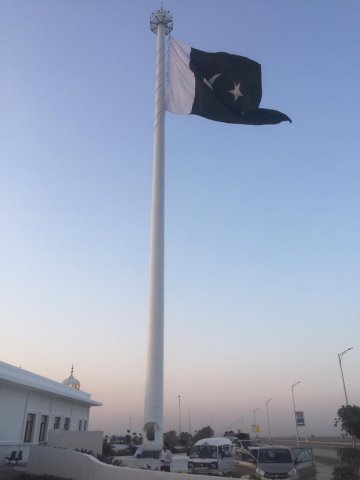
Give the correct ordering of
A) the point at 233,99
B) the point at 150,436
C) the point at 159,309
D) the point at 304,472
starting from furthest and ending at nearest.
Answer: the point at 233,99 → the point at 159,309 → the point at 150,436 → the point at 304,472

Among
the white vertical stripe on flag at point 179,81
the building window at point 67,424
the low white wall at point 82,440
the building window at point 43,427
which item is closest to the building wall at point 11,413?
the low white wall at point 82,440

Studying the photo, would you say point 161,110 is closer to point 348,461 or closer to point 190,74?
point 190,74

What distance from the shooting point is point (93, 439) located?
27062mm

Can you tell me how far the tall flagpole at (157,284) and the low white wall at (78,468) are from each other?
4837 millimetres

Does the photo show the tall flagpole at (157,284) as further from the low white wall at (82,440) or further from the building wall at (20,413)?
the building wall at (20,413)

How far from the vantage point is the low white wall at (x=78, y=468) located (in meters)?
15.4

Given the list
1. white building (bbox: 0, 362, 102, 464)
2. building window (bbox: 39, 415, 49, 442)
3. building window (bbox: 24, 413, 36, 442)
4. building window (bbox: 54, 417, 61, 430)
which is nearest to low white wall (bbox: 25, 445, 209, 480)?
white building (bbox: 0, 362, 102, 464)

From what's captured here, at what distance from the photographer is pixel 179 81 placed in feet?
94.7

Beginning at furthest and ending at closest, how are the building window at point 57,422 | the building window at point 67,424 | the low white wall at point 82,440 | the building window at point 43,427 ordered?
1. the building window at point 67,424
2. the building window at point 57,422
3. the building window at point 43,427
4. the low white wall at point 82,440

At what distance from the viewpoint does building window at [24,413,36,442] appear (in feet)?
99.6

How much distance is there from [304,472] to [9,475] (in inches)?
545

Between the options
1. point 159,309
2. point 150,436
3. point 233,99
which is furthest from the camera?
point 233,99

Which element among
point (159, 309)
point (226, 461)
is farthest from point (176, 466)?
point (159, 309)

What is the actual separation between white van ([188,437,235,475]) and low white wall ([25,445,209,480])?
697cm
